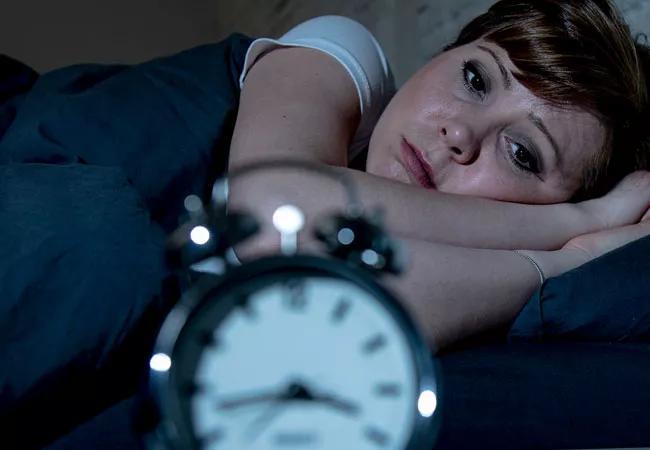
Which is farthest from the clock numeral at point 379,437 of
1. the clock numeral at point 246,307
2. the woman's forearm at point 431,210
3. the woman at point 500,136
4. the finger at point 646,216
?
the finger at point 646,216

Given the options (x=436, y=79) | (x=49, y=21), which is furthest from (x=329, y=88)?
(x=49, y=21)

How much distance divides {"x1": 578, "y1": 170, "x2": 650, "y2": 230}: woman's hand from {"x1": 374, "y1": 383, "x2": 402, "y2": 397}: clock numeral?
0.92 meters

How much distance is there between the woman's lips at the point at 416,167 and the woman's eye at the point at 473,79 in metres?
0.14

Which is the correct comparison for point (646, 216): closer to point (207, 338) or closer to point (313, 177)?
point (313, 177)

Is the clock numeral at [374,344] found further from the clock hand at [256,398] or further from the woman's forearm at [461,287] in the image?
the woman's forearm at [461,287]

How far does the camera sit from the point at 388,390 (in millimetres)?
473

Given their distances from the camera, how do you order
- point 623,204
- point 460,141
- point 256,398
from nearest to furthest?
point 256,398, point 460,141, point 623,204

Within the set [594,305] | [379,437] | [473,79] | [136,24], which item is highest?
[136,24]

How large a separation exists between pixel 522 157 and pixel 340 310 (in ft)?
2.78

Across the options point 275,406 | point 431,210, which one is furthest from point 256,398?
point 431,210

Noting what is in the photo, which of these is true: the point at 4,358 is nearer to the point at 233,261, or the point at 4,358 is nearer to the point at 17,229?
the point at 17,229

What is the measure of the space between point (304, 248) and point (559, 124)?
2.66ft

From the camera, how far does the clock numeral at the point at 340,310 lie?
467 mm

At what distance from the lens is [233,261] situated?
19.1 inches
